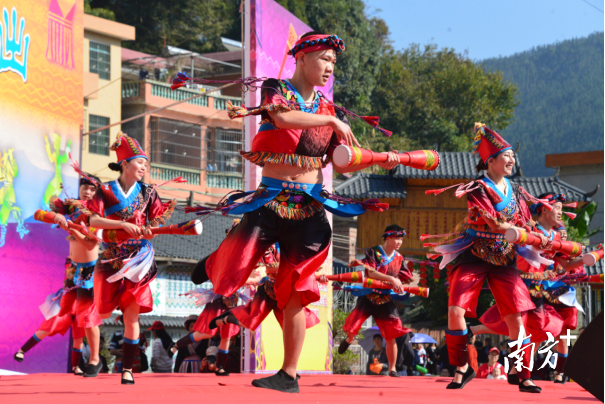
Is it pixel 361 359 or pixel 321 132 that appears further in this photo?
pixel 361 359

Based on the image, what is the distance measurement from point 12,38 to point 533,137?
97.0 metres

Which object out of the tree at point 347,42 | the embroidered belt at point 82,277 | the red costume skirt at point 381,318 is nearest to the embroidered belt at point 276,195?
the embroidered belt at point 82,277

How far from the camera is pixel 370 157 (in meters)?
3.49

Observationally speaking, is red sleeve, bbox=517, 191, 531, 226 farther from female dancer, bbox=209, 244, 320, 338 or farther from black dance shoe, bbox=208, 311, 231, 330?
black dance shoe, bbox=208, 311, 231, 330

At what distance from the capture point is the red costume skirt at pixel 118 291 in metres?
5.70

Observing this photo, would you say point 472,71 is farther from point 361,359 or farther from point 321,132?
point 321,132

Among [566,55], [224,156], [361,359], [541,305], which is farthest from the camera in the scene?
[566,55]

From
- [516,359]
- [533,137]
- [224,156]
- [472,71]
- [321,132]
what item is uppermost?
[533,137]

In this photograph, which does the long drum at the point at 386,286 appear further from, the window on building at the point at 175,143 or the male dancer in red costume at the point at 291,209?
the window on building at the point at 175,143

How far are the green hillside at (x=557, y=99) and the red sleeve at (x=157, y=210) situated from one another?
289 feet

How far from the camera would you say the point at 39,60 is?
8.84 meters

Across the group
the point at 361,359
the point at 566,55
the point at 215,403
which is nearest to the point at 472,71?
the point at 361,359

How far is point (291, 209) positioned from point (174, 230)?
1.12 meters

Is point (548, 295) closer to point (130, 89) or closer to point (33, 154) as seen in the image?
point (33, 154)
